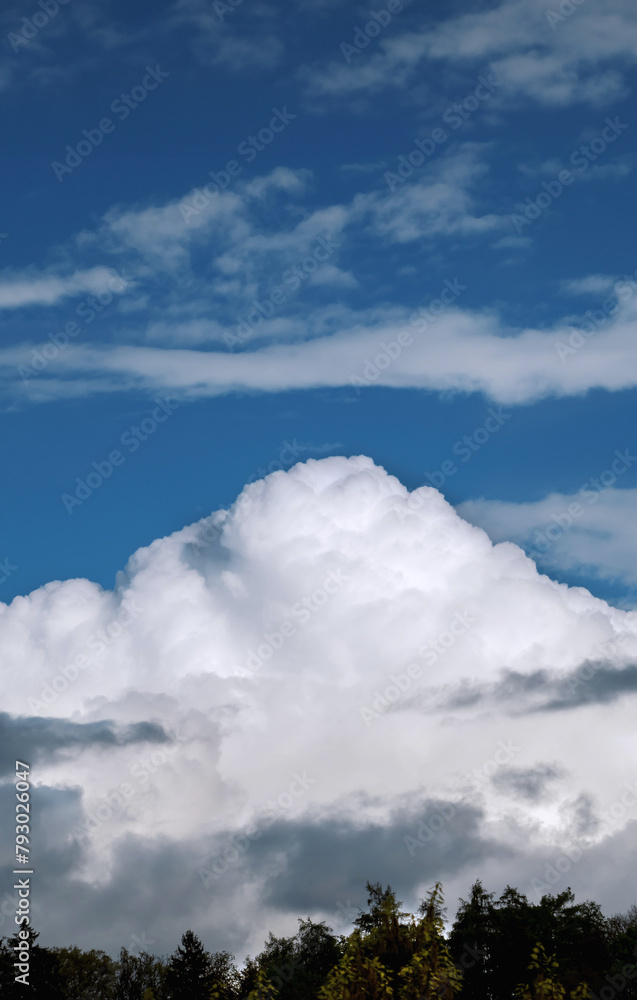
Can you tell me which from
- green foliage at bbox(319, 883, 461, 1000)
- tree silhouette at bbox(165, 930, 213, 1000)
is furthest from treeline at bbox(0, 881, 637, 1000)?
green foliage at bbox(319, 883, 461, 1000)

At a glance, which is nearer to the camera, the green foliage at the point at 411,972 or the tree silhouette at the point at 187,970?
the green foliage at the point at 411,972

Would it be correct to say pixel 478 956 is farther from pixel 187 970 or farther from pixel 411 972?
pixel 411 972

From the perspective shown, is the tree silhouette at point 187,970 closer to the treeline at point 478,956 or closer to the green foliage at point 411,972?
the treeline at point 478,956

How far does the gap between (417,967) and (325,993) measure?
2790 millimetres

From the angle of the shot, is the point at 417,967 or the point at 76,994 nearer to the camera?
the point at 417,967

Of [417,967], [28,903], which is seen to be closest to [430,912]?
[417,967]

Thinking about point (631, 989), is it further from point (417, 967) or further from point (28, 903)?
point (417, 967)

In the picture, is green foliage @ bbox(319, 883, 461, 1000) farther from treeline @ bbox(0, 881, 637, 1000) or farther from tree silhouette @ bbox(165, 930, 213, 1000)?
tree silhouette @ bbox(165, 930, 213, 1000)

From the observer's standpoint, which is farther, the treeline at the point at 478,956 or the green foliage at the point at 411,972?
the treeline at the point at 478,956

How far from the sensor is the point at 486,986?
3211 inches

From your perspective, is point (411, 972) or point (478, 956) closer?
point (411, 972)

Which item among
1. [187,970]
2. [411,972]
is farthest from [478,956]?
[411,972]

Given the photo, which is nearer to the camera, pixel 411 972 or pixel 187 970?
pixel 411 972

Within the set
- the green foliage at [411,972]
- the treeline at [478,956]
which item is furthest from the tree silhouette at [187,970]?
the green foliage at [411,972]
